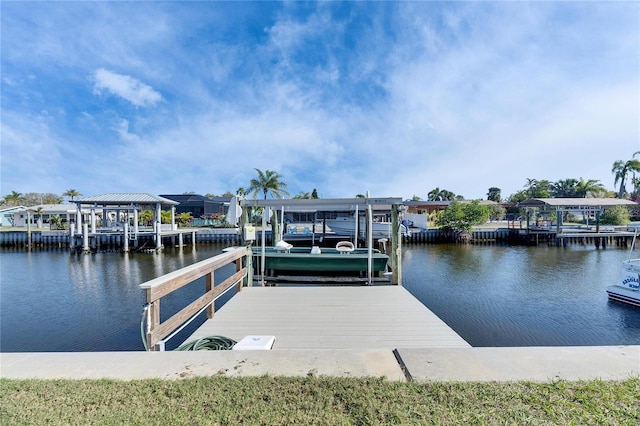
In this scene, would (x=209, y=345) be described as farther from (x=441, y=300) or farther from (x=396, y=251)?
(x=441, y=300)

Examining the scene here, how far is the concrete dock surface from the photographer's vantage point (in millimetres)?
2209

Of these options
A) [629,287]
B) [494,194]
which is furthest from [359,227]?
[494,194]

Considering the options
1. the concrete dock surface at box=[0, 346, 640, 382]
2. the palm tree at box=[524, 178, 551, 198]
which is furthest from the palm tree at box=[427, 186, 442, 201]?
the concrete dock surface at box=[0, 346, 640, 382]

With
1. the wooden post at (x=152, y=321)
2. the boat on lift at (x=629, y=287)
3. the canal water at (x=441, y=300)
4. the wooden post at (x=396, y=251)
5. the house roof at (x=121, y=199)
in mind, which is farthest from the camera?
the house roof at (x=121, y=199)

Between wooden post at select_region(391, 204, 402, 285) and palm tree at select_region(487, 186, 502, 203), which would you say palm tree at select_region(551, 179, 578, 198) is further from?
wooden post at select_region(391, 204, 402, 285)

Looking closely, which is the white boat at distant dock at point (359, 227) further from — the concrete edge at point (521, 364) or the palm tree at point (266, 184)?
the concrete edge at point (521, 364)

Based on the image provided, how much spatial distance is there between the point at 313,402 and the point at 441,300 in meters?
9.17

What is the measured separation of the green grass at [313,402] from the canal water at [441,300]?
5.34 m

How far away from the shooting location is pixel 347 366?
235 centimetres

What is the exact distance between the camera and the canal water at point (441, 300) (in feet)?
23.5

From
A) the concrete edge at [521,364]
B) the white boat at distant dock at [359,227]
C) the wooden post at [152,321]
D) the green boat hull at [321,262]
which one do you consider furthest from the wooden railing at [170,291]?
the white boat at distant dock at [359,227]

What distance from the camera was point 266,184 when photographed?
118ft

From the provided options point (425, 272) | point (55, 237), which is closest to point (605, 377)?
point (425, 272)

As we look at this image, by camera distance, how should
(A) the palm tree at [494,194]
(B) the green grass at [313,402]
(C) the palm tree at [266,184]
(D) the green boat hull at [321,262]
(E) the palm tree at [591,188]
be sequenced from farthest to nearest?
(A) the palm tree at [494,194]
(E) the palm tree at [591,188]
(C) the palm tree at [266,184]
(D) the green boat hull at [321,262]
(B) the green grass at [313,402]
